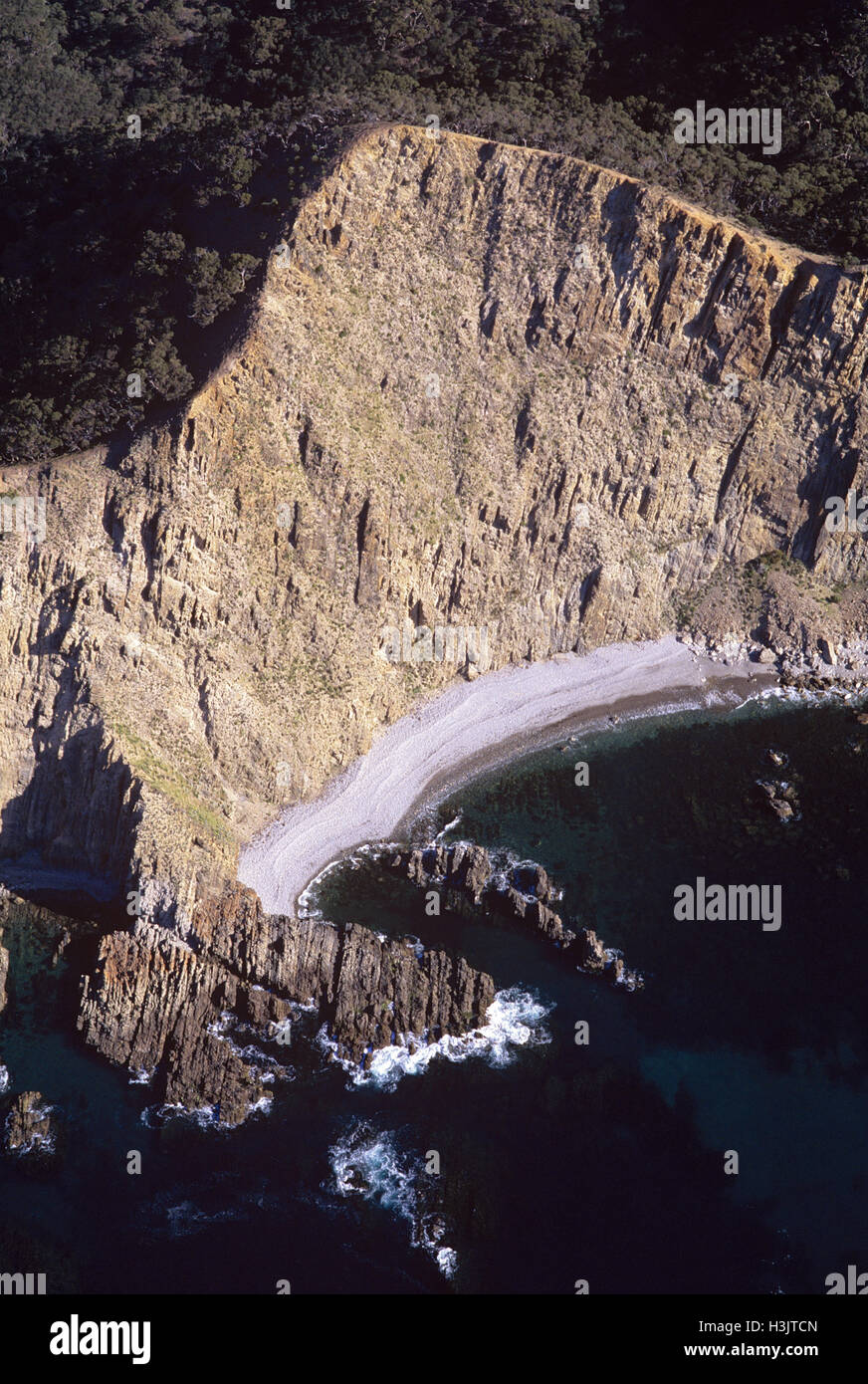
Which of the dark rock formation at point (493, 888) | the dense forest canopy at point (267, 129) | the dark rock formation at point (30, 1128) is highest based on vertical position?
the dense forest canopy at point (267, 129)

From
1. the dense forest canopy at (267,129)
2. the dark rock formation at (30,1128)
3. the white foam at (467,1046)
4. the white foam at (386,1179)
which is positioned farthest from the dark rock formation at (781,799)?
the dark rock formation at (30,1128)

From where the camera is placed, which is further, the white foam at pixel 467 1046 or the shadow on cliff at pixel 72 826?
the shadow on cliff at pixel 72 826

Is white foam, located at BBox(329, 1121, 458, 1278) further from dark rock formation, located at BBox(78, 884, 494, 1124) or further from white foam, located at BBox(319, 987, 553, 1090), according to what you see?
dark rock formation, located at BBox(78, 884, 494, 1124)

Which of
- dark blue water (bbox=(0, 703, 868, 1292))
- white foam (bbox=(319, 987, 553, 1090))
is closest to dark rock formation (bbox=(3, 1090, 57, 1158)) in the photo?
dark blue water (bbox=(0, 703, 868, 1292))

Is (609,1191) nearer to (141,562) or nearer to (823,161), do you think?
(141,562)

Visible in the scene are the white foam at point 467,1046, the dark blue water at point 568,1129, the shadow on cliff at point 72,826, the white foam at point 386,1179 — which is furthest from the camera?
the shadow on cliff at point 72,826

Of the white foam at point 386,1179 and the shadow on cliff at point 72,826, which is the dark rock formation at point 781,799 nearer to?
the white foam at point 386,1179

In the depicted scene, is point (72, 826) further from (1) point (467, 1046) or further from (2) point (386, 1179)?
(2) point (386, 1179)

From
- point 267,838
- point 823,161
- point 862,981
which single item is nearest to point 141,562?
point 267,838
